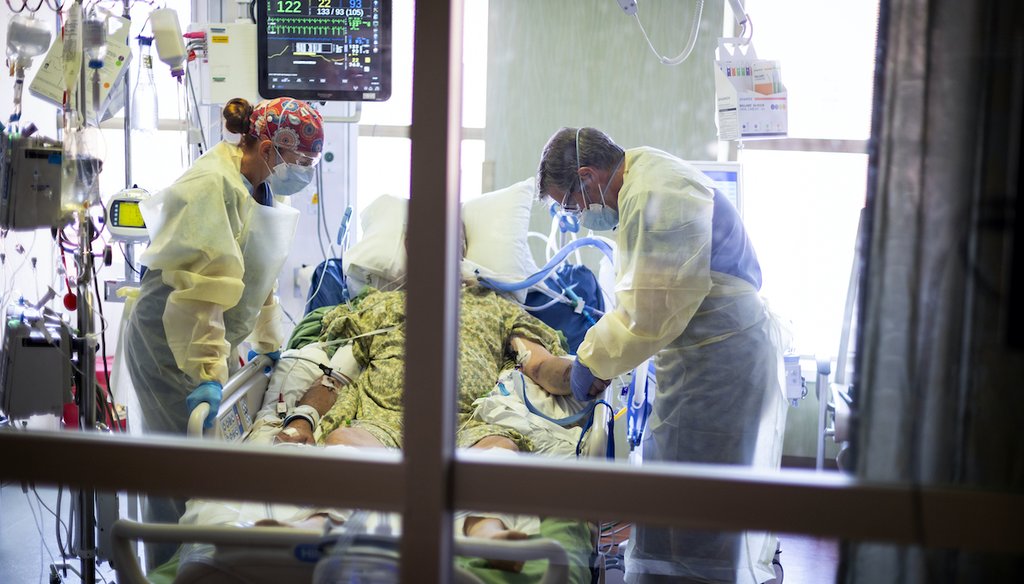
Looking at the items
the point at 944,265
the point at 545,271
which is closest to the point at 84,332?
the point at 545,271

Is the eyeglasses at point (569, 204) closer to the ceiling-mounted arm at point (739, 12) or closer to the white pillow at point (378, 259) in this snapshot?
the white pillow at point (378, 259)

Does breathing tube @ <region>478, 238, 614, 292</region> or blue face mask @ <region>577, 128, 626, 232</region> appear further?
breathing tube @ <region>478, 238, 614, 292</region>

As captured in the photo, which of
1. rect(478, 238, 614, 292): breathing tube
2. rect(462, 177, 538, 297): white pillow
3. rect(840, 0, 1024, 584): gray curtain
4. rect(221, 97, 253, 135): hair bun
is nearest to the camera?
rect(840, 0, 1024, 584): gray curtain

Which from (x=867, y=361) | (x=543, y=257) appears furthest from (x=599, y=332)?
(x=543, y=257)

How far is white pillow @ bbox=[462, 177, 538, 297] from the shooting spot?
296cm

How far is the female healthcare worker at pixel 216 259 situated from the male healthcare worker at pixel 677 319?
30.1 inches

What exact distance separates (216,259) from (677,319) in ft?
3.93

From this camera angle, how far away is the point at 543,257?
363 cm

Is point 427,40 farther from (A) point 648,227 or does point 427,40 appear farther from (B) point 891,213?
(A) point 648,227

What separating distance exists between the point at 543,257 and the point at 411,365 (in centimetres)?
261

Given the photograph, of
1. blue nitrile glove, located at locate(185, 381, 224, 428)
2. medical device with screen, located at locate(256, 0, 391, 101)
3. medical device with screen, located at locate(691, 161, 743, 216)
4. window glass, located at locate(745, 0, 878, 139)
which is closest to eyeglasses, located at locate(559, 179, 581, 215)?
medical device with screen, located at locate(256, 0, 391, 101)

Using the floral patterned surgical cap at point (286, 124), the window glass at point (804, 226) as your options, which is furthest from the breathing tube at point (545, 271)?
the window glass at point (804, 226)

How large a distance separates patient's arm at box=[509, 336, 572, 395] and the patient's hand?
667 millimetres

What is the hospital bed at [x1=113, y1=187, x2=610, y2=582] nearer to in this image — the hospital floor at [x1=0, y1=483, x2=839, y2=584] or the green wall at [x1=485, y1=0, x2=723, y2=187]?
the green wall at [x1=485, y1=0, x2=723, y2=187]
